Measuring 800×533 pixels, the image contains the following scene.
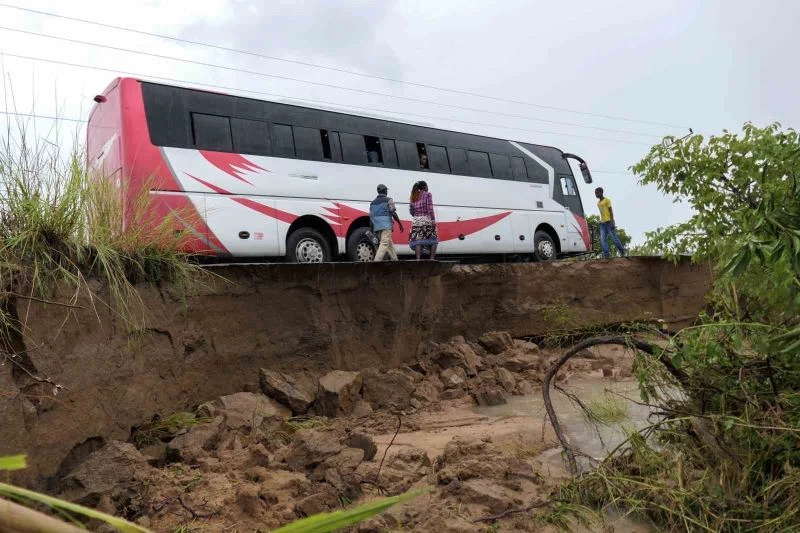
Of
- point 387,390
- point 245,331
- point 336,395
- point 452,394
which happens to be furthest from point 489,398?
point 245,331

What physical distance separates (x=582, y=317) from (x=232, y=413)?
7.35m

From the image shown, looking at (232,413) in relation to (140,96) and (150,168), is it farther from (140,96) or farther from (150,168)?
(140,96)

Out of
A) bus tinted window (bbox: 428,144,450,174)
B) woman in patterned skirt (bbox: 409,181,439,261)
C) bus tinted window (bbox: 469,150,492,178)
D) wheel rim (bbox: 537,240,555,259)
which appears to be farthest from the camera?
wheel rim (bbox: 537,240,555,259)

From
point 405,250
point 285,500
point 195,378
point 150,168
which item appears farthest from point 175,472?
point 405,250

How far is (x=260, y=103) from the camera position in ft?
32.5

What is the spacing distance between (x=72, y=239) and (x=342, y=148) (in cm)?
666

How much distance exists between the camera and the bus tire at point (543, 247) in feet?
46.0

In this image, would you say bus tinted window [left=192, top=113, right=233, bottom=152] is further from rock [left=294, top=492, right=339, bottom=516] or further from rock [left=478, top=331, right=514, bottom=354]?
rock [left=294, top=492, right=339, bottom=516]

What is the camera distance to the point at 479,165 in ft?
43.3

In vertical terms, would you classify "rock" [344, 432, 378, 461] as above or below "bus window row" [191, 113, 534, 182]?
below

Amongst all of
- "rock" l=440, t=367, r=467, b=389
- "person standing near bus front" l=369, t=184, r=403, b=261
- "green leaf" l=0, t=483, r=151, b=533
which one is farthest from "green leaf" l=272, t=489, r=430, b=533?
"person standing near bus front" l=369, t=184, r=403, b=261

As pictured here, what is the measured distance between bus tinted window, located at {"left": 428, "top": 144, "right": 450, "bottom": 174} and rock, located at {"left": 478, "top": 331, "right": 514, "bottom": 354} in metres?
4.15

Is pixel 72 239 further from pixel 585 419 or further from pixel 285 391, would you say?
pixel 585 419

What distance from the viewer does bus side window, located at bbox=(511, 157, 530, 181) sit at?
13.9 m
